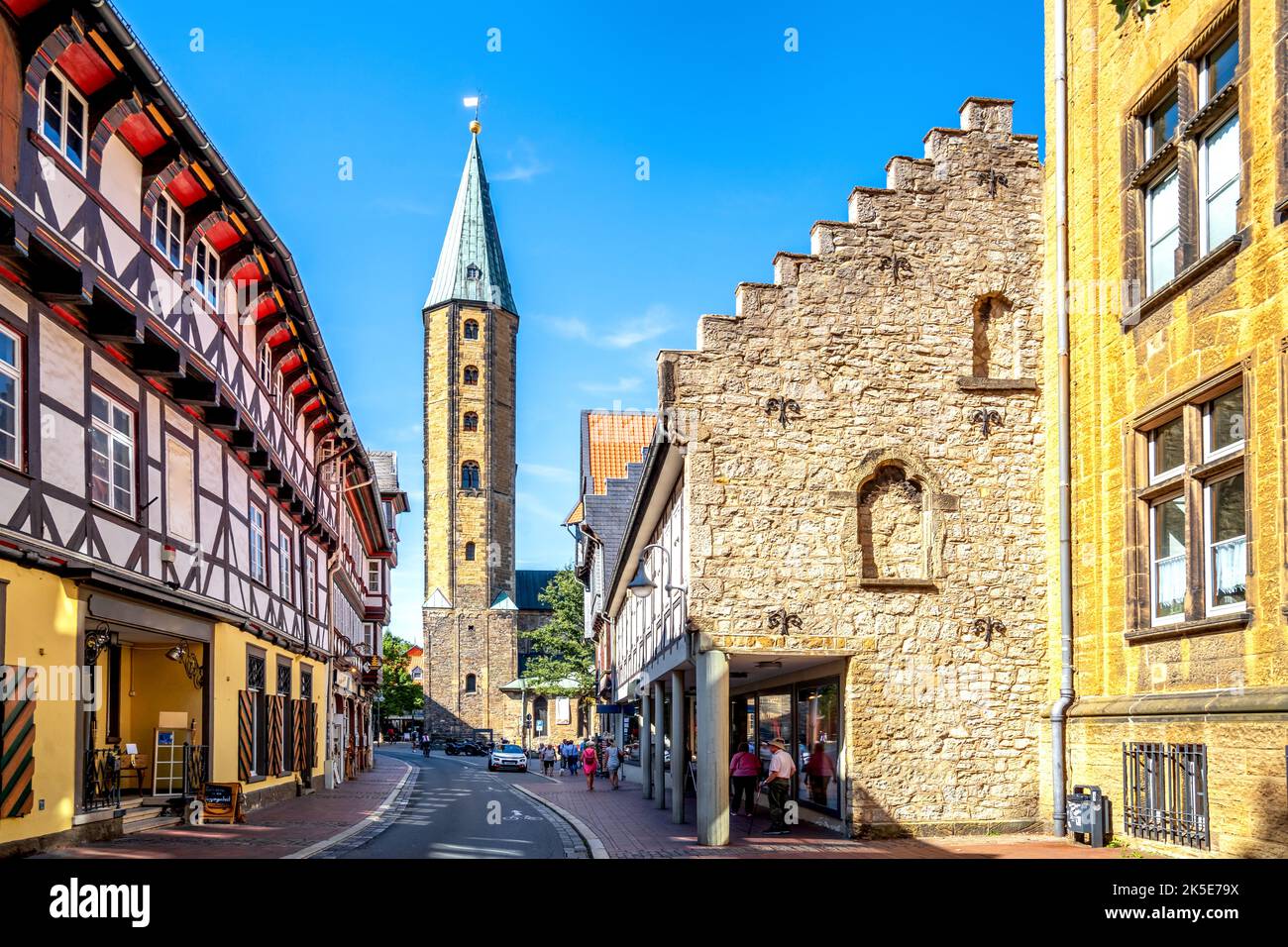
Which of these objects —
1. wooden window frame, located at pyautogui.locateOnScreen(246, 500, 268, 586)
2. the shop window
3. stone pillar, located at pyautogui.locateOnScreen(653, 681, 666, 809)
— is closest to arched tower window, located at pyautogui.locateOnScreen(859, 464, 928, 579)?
the shop window

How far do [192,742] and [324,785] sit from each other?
12.0 meters

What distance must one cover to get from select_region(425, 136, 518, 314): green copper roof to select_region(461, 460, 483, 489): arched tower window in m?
11.6

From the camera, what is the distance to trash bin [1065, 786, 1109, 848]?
14.6m

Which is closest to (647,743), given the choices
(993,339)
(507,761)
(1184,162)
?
(993,339)

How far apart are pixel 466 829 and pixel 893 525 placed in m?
7.81

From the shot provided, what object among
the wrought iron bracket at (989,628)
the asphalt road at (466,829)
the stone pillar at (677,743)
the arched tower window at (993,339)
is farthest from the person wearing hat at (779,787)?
the arched tower window at (993,339)

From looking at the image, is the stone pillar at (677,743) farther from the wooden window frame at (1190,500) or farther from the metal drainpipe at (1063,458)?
the wooden window frame at (1190,500)

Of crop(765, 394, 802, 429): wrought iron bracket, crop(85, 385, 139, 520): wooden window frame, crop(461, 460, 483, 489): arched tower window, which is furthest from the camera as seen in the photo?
crop(461, 460, 483, 489): arched tower window

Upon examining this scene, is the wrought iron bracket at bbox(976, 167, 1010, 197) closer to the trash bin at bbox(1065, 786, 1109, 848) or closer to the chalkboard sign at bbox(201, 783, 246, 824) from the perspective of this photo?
the trash bin at bbox(1065, 786, 1109, 848)

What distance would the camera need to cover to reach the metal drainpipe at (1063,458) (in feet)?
52.6

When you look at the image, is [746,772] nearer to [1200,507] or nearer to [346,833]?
[346,833]
